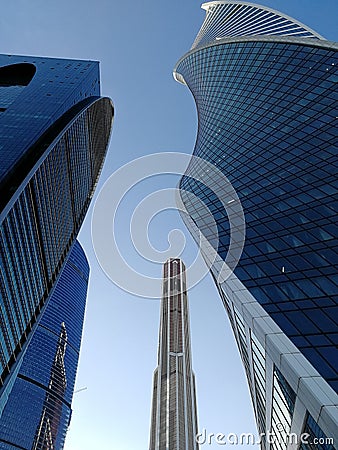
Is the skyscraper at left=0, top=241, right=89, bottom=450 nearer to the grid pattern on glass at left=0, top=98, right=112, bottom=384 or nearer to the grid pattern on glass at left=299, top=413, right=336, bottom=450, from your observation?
the grid pattern on glass at left=0, top=98, right=112, bottom=384

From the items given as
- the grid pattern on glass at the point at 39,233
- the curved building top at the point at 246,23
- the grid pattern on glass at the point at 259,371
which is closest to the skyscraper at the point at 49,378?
the grid pattern on glass at the point at 39,233

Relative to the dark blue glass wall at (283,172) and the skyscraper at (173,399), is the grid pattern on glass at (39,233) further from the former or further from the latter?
the skyscraper at (173,399)

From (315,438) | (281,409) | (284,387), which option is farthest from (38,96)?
(315,438)

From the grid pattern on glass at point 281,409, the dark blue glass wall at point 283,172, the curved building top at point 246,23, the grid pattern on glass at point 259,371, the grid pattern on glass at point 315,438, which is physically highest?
the curved building top at point 246,23

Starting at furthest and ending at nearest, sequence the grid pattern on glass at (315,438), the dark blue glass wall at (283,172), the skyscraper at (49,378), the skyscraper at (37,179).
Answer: the skyscraper at (49,378) < the skyscraper at (37,179) < the dark blue glass wall at (283,172) < the grid pattern on glass at (315,438)

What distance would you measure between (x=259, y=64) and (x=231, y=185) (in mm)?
39401

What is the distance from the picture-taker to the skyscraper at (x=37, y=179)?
63031mm

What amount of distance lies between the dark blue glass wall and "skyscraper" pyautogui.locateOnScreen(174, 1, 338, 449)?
13 cm

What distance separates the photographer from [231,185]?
53281mm

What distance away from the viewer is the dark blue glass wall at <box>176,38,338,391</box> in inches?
1075

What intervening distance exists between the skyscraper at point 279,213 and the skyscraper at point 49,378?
116 m

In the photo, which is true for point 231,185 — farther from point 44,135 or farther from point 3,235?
point 44,135

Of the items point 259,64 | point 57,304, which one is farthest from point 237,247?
point 57,304

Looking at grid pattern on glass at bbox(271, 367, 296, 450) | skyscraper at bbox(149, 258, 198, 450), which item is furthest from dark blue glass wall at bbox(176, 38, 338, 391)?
skyscraper at bbox(149, 258, 198, 450)
